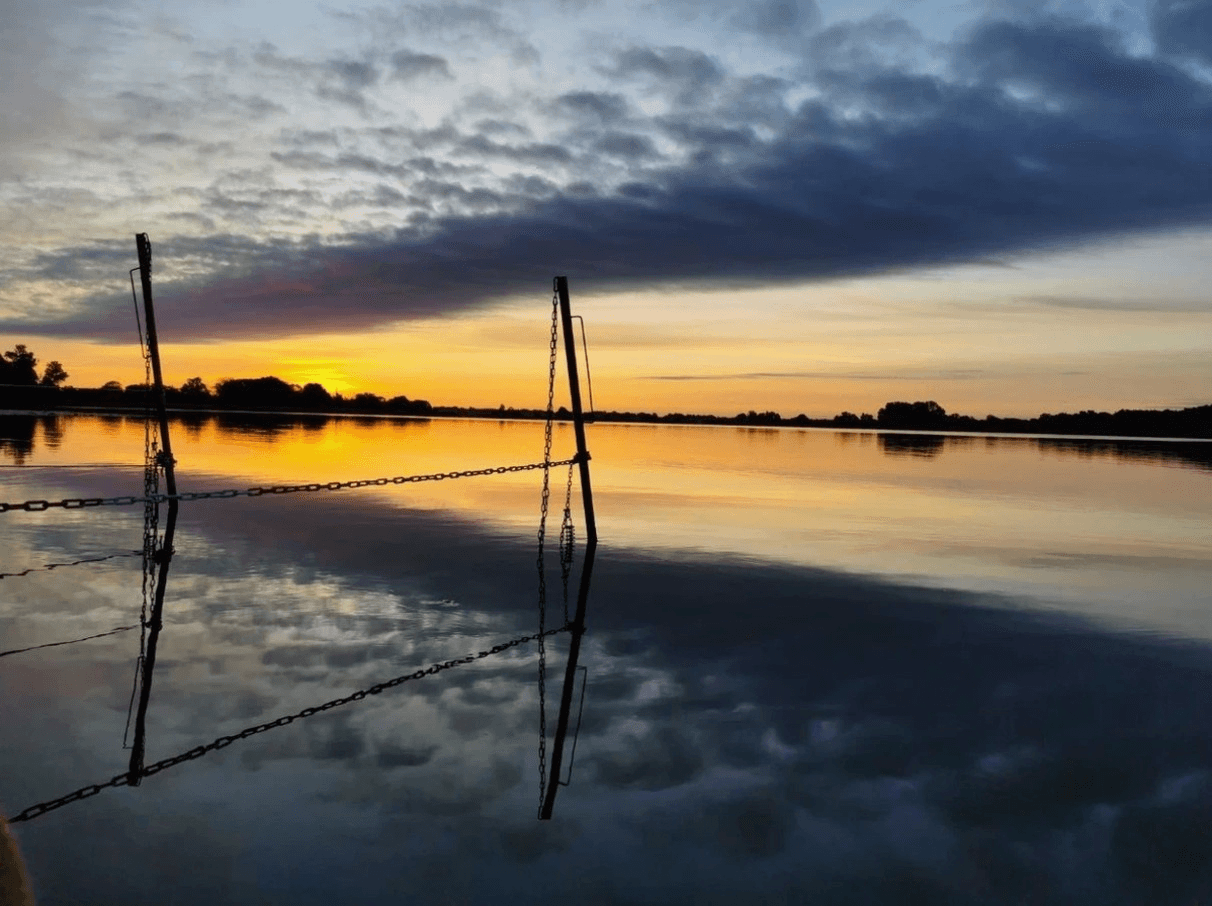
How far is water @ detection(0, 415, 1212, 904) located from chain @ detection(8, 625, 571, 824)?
13 centimetres

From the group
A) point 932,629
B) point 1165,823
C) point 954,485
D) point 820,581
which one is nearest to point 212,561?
point 820,581

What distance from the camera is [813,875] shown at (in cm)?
593

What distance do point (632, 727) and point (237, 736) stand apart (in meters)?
3.69

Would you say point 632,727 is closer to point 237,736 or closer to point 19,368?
point 237,736

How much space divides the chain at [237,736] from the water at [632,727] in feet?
0.41

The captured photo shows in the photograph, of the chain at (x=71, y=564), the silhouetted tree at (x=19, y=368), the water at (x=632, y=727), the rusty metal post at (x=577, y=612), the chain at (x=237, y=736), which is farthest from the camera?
the silhouetted tree at (x=19, y=368)

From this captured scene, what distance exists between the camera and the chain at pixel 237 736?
6371 millimetres

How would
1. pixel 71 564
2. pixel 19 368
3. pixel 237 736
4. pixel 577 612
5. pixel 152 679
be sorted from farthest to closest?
1. pixel 19 368
2. pixel 71 564
3. pixel 577 612
4. pixel 152 679
5. pixel 237 736

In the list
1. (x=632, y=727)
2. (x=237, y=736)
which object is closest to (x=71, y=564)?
(x=237, y=736)

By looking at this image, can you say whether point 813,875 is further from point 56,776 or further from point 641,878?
point 56,776

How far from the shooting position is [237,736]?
7.78m

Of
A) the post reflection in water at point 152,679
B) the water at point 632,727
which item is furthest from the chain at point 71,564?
the water at point 632,727

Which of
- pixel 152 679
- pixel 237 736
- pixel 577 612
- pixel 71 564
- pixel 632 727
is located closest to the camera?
pixel 237 736

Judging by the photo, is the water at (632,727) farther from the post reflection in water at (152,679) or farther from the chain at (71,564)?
the chain at (71,564)
